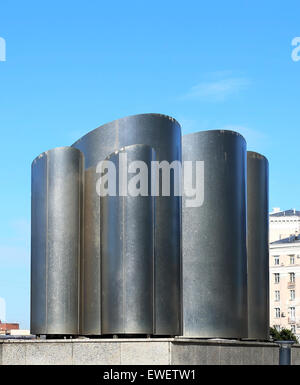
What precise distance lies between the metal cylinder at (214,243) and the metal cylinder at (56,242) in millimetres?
3132

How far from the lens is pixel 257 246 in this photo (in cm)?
2489

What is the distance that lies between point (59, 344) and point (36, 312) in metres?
2.42

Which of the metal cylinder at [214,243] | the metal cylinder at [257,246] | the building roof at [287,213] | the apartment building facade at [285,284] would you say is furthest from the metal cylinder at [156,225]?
the building roof at [287,213]

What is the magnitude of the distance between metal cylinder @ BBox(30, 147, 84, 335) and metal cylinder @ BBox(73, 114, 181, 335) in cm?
31

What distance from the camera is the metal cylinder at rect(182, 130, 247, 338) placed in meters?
21.4

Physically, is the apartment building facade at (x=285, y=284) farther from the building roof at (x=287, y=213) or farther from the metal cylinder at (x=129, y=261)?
the metal cylinder at (x=129, y=261)

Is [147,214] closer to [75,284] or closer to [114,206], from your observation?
[114,206]

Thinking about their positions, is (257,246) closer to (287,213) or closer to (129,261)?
(129,261)

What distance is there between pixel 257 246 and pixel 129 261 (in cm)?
689

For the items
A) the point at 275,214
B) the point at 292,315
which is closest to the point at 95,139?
the point at 292,315

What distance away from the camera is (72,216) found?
67.6 feet

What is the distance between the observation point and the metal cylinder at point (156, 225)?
19.8 meters

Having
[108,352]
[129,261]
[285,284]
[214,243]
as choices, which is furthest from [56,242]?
[285,284]

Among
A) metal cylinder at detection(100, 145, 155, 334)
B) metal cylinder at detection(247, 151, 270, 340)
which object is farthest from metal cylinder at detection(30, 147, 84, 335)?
metal cylinder at detection(247, 151, 270, 340)
